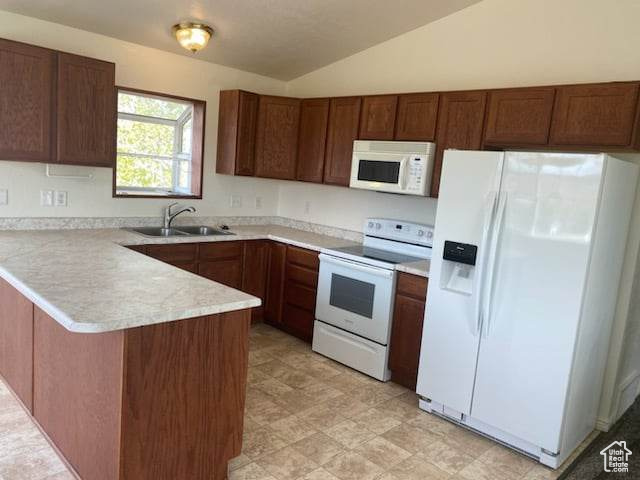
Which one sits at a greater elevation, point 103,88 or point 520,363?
point 103,88

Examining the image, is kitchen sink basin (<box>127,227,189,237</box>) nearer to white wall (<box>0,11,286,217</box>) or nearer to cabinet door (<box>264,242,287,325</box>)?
white wall (<box>0,11,286,217</box>)

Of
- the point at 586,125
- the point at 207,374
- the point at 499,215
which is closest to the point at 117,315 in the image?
the point at 207,374

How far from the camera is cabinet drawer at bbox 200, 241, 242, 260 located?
12.8ft

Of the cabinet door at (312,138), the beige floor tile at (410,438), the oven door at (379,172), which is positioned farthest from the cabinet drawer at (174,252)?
the beige floor tile at (410,438)

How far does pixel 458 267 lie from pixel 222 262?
200 centimetres

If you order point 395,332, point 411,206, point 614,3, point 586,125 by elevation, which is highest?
point 614,3

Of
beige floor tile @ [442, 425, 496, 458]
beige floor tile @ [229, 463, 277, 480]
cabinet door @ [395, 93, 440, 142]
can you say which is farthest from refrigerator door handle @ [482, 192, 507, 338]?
beige floor tile @ [229, 463, 277, 480]

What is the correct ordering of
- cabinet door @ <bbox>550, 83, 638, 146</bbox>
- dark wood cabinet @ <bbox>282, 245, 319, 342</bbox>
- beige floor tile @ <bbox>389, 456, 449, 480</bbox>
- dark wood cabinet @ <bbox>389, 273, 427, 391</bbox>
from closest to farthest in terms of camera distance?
beige floor tile @ <bbox>389, 456, 449, 480</bbox>
cabinet door @ <bbox>550, 83, 638, 146</bbox>
dark wood cabinet @ <bbox>389, 273, 427, 391</bbox>
dark wood cabinet @ <bbox>282, 245, 319, 342</bbox>

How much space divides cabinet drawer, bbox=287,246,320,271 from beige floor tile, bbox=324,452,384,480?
5.58 ft

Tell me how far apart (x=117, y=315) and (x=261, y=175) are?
2834 mm

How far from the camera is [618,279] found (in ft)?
9.49

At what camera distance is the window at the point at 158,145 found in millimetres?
4109

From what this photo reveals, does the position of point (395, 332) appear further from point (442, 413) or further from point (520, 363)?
point (520, 363)

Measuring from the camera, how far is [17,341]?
2.60 metres
